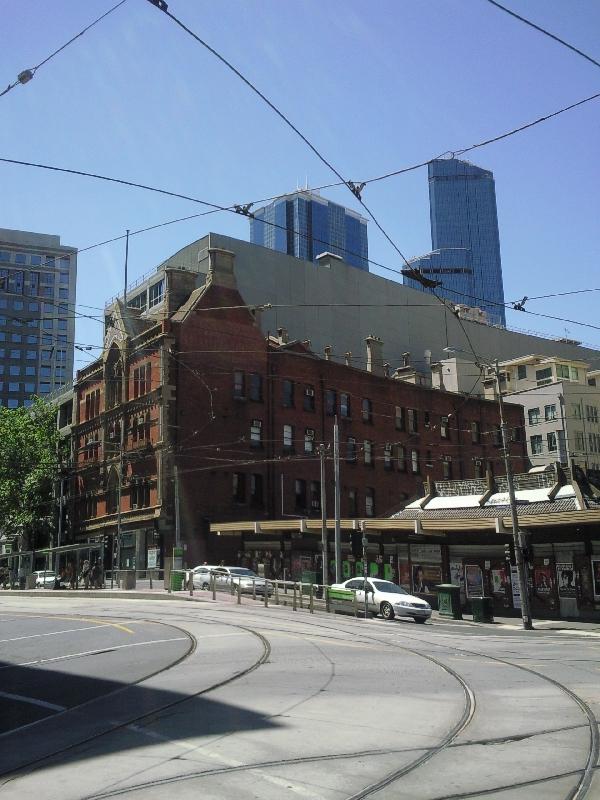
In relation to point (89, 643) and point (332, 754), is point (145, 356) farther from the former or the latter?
point (332, 754)

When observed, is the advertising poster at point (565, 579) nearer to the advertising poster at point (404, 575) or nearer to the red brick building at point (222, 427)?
the advertising poster at point (404, 575)

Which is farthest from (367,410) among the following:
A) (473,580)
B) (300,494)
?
(473,580)

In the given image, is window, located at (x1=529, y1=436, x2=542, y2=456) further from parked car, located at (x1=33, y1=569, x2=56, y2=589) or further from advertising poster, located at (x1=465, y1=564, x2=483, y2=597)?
parked car, located at (x1=33, y1=569, x2=56, y2=589)

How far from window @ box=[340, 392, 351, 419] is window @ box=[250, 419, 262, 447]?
321 inches

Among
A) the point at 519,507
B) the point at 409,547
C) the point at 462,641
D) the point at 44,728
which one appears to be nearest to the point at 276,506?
the point at 409,547

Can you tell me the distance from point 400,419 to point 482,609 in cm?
3568

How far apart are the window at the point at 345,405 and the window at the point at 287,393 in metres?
4.89

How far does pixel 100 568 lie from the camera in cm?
4828

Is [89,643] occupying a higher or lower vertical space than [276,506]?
lower

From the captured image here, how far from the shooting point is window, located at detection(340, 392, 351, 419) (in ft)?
209

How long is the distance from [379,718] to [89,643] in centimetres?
1186

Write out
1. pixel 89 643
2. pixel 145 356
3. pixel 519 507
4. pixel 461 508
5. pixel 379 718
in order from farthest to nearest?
pixel 145 356, pixel 461 508, pixel 519 507, pixel 89 643, pixel 379 718

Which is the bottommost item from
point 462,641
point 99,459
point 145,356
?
point 462,641

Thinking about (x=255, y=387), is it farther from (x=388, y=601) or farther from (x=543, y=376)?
(x=543, y=376)
